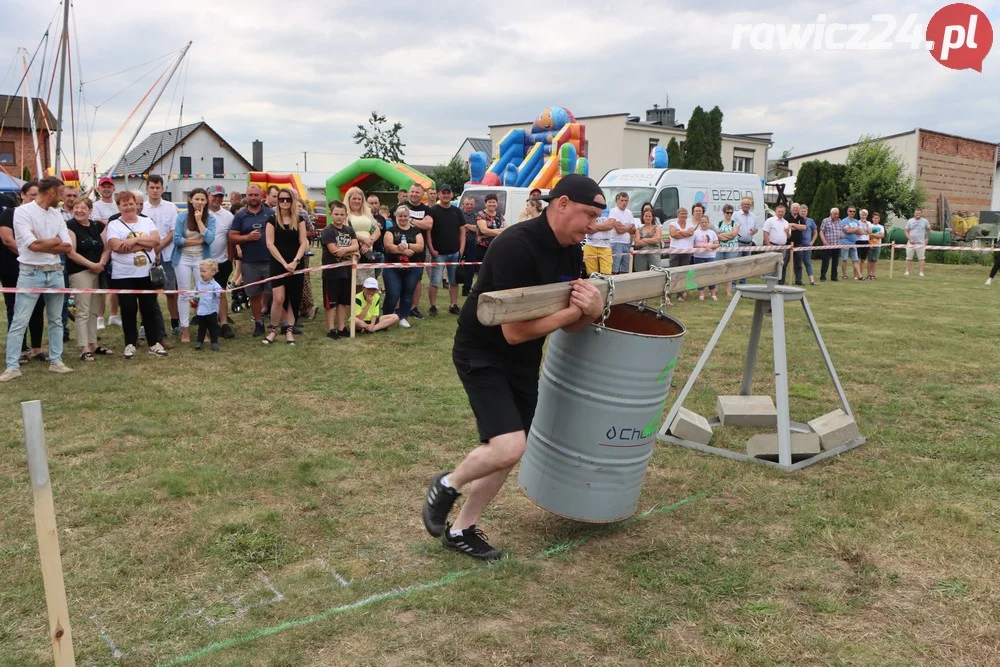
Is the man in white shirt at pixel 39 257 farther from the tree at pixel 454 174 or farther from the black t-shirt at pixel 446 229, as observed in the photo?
the tree at pixel 454 174

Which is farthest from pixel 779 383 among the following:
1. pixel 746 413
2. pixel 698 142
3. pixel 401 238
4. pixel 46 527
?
pixel 698 142

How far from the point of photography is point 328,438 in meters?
5.60

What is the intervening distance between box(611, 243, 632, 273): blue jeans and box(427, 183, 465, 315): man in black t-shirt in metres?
2.74

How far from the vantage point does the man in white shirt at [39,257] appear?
6934 millimetres

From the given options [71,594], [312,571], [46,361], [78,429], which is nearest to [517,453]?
[312,571]

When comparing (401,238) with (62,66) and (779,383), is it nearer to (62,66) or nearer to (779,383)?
(779,383)

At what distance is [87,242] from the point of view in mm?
7934

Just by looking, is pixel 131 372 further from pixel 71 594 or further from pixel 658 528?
pixel 658 528

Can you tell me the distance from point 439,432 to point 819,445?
2.56 m

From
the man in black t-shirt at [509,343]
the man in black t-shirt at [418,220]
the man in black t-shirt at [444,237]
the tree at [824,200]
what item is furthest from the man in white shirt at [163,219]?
the tree at [824,200]

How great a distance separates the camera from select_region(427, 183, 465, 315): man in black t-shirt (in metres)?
11.5

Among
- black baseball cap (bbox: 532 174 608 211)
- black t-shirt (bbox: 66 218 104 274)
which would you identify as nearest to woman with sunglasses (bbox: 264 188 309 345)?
black t-shirt (bbox: 66 218 104 274)

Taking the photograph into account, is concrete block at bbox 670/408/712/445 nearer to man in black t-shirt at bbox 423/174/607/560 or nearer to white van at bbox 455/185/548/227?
man in black t-shirt at bbox 423/174/607/560

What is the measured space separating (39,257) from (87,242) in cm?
85
